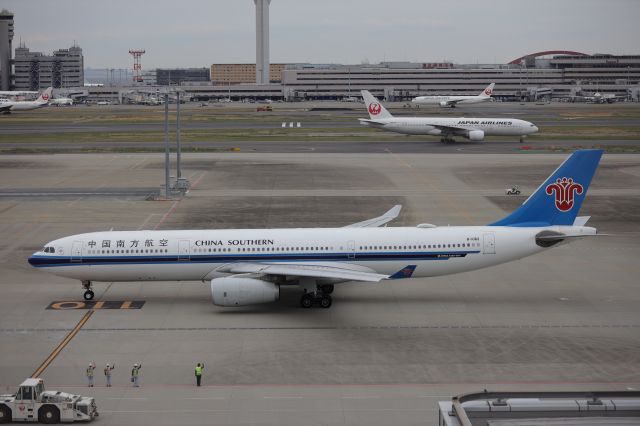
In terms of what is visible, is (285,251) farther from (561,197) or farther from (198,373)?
(561,197)

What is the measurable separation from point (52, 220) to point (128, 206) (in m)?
7.38

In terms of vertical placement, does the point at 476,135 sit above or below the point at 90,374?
above

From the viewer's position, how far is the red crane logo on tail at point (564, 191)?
3953cm

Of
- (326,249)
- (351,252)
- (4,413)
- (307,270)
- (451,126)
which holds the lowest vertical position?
(4,413)

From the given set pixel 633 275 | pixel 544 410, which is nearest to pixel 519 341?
pixel 633 275

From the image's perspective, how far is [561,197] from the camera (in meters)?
39.5

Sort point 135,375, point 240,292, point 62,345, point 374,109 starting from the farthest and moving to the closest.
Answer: point 374,109
point 240,292
point 62,345
point 135,375

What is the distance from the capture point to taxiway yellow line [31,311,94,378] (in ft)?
100

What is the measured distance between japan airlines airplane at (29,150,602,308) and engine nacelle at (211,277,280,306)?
48.0 inches

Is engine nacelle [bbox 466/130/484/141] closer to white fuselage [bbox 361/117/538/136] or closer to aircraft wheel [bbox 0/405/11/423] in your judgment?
white fuselage [bbox 361/117/538/136]

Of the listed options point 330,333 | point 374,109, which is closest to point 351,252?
point 330,333

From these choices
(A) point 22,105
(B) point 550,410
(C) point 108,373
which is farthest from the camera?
(A) point 22,105

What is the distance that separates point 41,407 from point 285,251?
15735 millimetres

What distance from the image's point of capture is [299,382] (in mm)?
29188
